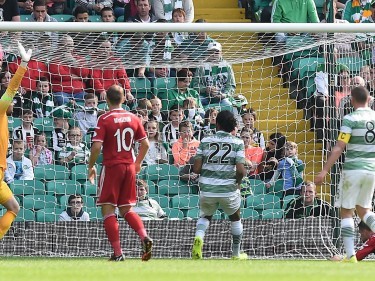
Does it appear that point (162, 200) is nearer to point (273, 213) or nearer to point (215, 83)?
point (273, 213)

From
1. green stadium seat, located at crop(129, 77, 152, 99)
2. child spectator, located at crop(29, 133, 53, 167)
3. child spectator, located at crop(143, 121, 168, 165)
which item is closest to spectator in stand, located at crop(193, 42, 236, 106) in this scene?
green stadium seat, located at crop(129, 77, 152, 99)

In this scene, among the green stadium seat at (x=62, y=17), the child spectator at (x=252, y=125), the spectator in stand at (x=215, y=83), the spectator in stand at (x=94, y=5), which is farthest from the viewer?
the spectator in stand at (x=94, y=5)

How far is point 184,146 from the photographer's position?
15.4 metres

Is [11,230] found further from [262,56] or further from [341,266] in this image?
[341,266]

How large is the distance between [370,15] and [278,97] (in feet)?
12.9

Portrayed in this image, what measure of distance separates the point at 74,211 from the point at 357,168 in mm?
4117

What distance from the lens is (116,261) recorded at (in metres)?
12.2

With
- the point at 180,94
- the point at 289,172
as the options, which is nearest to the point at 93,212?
the point at 180,94

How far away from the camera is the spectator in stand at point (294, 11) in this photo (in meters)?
18.0

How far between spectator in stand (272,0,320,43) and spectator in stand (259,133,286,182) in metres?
3.23

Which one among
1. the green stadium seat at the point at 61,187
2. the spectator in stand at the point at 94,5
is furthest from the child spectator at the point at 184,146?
the spectator in stand at the point at 94,5

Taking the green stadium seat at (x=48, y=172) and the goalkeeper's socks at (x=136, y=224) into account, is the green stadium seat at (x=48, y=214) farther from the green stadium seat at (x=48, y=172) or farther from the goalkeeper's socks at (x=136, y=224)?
the goalkeeper's socks at (x=136, y=224)

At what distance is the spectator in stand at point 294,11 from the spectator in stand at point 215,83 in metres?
2.49

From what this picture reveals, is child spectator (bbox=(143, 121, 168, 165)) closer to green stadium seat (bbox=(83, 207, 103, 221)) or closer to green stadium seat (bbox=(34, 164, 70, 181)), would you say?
green stadium seat (bbox=(83, 207, 103, 221))
